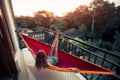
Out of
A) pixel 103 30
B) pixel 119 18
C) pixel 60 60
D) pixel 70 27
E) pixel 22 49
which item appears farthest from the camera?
pixel 70 27

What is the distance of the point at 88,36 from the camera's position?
12328 mm

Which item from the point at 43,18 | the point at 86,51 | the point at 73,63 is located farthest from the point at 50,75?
the point at 43,18

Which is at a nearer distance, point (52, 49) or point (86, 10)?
point (52, 49)

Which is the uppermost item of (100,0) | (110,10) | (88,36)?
(100,0)

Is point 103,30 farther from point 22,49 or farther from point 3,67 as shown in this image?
point 3,67

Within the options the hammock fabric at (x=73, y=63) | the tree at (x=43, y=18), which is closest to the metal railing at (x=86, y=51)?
the hammock fabric at (x=73, y=63)

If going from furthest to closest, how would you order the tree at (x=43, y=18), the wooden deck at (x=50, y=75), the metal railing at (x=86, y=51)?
the tree at (x=43, y=18), the wooden deck at (x=50, y=75), the metal railing at (x=86, y=51)

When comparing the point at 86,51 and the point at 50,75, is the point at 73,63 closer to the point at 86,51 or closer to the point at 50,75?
the point at 86,51

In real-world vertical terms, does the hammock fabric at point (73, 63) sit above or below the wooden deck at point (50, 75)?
above

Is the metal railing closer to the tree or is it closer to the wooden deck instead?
the wooden deck

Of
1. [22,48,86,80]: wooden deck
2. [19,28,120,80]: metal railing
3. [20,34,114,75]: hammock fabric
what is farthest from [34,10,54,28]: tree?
[22,48,86,80]: wooden deck

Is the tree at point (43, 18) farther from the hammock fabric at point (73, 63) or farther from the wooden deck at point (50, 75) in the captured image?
the wooden deck at point (50, 75)

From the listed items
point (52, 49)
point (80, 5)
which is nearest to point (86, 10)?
point (80, 5)

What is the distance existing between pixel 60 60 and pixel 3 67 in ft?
3.09
